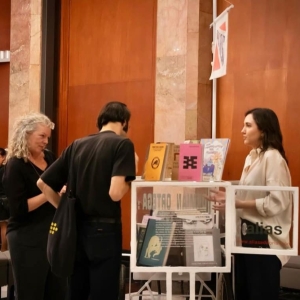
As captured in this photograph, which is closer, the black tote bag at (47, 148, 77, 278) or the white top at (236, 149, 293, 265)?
the black tote bag at (47, 148, 77, 278)

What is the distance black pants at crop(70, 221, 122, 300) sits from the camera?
2842mm

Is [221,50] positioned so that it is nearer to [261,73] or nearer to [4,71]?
[261,73]

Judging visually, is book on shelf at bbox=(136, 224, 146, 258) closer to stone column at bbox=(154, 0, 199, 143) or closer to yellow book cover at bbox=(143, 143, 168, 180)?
yellow book cover at bbox=(143, 143, 168, 180)

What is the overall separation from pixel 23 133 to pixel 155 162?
967 millimetres

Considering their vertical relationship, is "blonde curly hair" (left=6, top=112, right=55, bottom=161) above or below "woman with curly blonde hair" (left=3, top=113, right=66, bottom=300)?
above

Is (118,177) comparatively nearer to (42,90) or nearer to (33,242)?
(33,242)

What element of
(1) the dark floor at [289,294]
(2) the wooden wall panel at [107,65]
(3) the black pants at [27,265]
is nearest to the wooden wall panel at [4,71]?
(2) the wooden wall panel at [107,65]

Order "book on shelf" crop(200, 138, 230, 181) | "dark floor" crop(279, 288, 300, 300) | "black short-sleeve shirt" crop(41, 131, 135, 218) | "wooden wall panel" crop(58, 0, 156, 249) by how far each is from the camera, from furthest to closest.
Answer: "wooden wall panel" crop(58, 0, 156, 249)
"dark floor" crop(279, 288, 300, 300)
"book on shelf" crop(200, 138, 230, 181)
"black short-sleeve shirt" crop(41, 131, 135, 218)

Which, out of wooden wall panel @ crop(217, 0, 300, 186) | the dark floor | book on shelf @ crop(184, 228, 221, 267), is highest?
wooden wall panel @ crop(217, 0, 300, 186)

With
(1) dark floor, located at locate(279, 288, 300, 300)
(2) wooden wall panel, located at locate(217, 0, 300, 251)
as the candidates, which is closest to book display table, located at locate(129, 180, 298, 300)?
(1) dark floor, located at locate(279, 288, 300, 300)

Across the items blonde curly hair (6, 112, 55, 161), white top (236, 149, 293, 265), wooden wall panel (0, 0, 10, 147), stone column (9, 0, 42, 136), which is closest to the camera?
white top (236, 149, 293, 265)

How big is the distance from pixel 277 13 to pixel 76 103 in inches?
113

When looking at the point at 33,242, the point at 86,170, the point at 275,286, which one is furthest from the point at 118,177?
the point at 275,286

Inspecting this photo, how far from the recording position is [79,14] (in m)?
7.05
